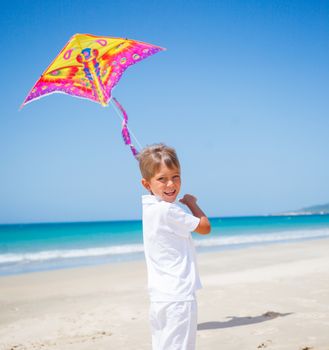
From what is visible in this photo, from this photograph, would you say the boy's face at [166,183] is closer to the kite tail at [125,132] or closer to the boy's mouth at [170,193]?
the boy's mouth at [170,193]

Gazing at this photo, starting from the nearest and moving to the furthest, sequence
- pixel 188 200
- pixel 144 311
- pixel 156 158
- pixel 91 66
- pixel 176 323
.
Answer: pixel 176 323, pixel 156 158, pixel 188 200, pixel 91 66, pixel 144 311

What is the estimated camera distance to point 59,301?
282 inches

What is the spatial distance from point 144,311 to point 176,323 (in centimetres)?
370

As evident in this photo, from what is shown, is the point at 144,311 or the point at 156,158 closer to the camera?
the point at 156,158

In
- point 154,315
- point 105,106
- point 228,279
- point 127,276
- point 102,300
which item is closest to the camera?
point 154,315

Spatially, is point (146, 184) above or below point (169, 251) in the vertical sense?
above

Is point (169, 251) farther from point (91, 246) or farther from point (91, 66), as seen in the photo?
point (91, 246)

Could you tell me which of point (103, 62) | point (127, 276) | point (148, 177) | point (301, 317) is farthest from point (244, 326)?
point (127, 276)

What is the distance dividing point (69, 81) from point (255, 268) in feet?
25.4

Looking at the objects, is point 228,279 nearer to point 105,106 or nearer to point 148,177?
point 105,106

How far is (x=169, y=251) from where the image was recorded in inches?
98.5

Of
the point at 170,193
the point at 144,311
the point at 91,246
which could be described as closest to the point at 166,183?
the point at 170,193

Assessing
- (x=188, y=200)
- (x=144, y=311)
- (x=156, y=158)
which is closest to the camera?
(x=156, y=158)

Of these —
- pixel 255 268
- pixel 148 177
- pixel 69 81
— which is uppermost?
pixel 69 81
